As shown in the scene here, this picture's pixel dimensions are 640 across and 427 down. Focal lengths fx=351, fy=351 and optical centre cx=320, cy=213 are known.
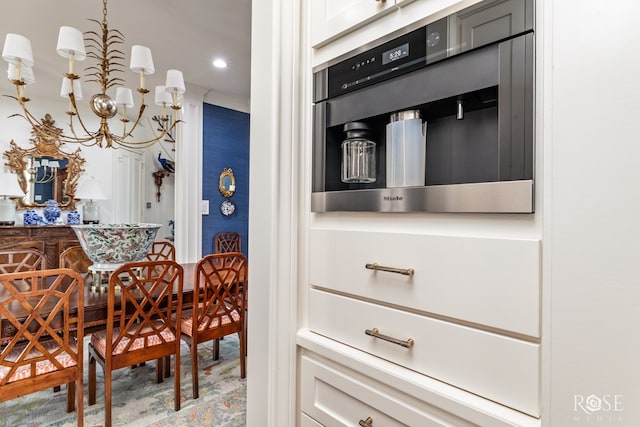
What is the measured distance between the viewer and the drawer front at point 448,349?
0.60 meters

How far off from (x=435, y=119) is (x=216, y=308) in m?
1.92

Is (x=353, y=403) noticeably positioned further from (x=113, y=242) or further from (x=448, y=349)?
(x=113, y=242)

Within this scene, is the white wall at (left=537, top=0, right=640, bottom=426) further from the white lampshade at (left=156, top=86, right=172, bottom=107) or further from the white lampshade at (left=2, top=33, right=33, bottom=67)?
the white lampshade at (left=156, top=86, right=172, bottom=107)

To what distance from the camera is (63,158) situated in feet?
15.6

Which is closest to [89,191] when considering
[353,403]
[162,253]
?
[162,253]

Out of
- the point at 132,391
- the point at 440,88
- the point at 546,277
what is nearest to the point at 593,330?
the point at 546,277

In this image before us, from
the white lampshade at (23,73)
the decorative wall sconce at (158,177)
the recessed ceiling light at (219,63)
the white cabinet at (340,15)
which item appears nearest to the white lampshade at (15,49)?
the white lampshade at (23,73)

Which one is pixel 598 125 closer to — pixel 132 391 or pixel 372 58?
pixel 372 58

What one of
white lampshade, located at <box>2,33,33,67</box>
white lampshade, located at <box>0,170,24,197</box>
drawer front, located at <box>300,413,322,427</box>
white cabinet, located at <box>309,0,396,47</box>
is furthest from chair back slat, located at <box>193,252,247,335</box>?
white lampshade, located at <box>0,170,24,197</box>

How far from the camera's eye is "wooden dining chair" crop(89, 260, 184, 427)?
71.1 inches

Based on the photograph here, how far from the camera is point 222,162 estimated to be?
172 inches

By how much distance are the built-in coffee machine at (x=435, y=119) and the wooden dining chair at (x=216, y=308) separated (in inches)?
58.4

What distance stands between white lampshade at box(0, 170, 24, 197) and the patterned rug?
2835mm

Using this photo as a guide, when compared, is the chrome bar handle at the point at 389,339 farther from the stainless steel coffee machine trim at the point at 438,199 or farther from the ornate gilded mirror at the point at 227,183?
the ornate gilded mirror at the point at 227,183
